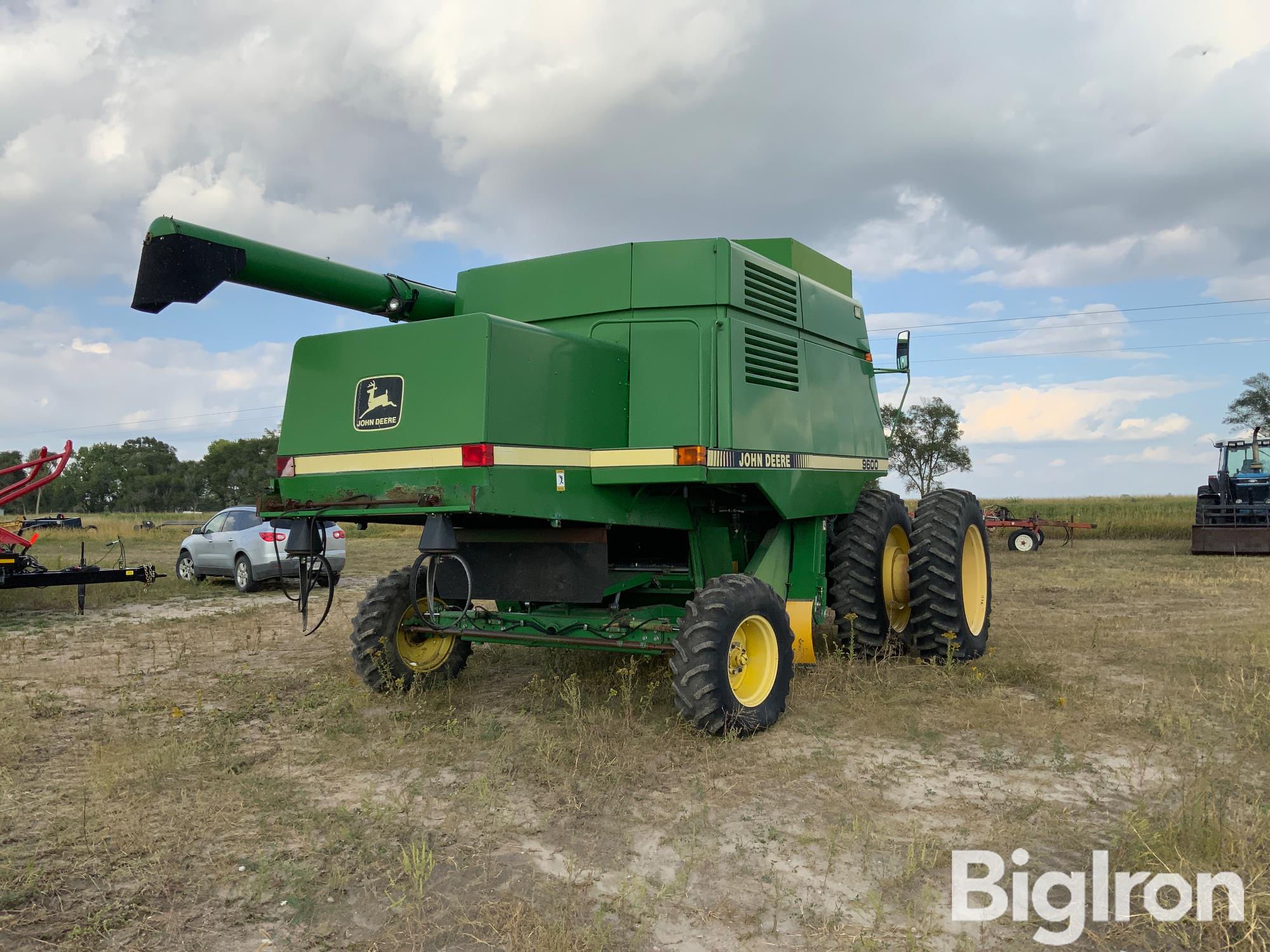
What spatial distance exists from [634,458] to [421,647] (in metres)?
2.62

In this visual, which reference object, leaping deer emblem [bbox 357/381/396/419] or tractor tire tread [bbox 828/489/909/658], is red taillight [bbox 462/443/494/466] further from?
tractor tire tread [bbox 828/489/909/658]

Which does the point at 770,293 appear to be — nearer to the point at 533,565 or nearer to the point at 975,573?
the point at 533,565

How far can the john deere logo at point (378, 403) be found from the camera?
538 centimetres

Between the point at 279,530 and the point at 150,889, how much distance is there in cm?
1230

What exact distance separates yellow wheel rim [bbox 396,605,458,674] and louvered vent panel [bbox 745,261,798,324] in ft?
10.7

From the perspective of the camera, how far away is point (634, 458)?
5.75 metres

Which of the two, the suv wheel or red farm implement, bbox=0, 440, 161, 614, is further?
the suv wheel

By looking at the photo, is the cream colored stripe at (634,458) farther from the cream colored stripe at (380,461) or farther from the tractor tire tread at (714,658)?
the cream colored stripe at (380,461)

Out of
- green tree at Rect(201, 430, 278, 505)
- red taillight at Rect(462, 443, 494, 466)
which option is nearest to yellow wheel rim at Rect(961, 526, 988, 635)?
red taillight at Rect(462, 443, 494, 466)

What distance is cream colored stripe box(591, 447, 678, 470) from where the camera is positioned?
5.71m

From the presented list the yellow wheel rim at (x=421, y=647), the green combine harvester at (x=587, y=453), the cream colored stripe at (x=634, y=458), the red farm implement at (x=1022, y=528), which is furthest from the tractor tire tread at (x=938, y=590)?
the red farm implement at (x=1022, y=528)

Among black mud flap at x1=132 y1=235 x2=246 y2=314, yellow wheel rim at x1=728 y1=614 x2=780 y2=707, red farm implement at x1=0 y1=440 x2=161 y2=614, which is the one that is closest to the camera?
black mud flap at x1=132 y1=235 x2=246 y2=314

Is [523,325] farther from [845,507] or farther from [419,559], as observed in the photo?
[845,507]

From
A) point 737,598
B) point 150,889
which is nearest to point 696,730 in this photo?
point 737,598
